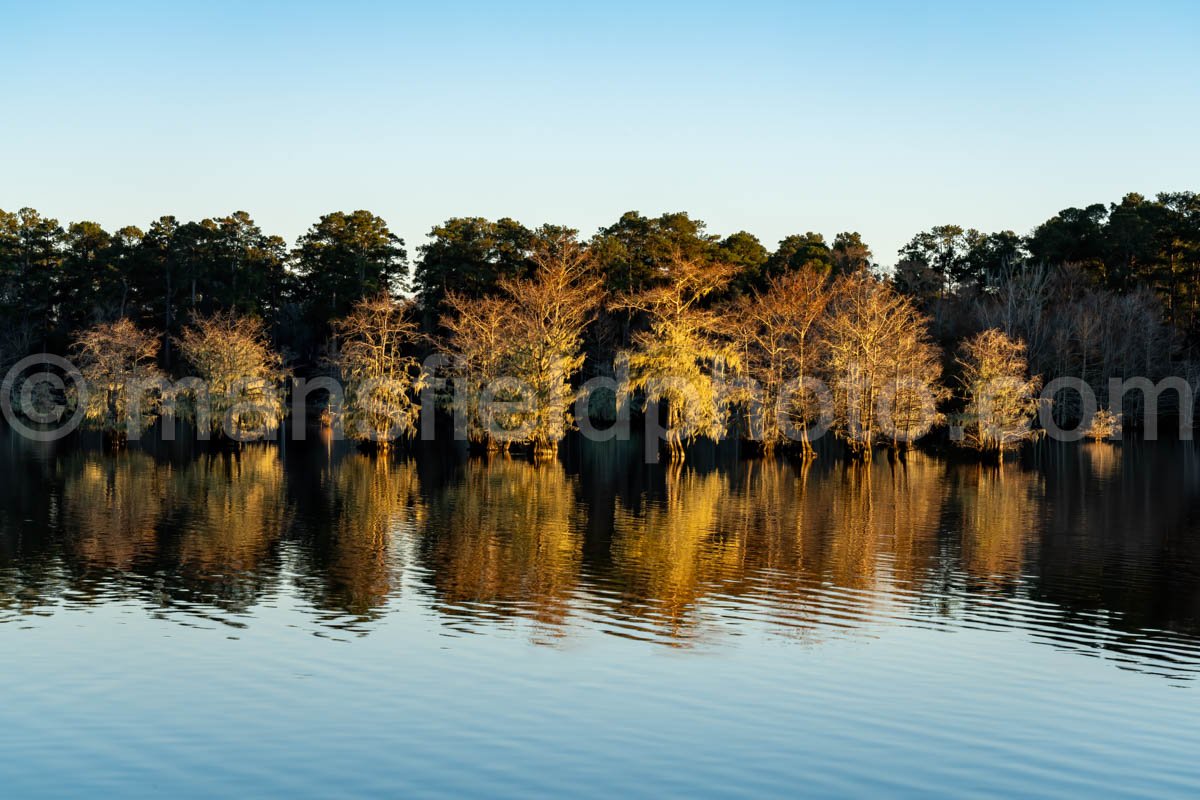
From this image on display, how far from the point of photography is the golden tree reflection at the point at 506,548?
65.8 feet

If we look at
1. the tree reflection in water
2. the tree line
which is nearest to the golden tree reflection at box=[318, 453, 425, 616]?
the tree reflection in water

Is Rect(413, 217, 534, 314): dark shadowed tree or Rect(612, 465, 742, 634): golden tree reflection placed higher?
Rect(413, 217, 534, 314): dark shadowed tree

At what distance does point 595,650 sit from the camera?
16250 mm

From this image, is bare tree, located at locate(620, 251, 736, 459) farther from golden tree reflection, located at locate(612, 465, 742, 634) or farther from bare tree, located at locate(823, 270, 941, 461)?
golden tree reflection, located at locate(612, 465, 742, 634)

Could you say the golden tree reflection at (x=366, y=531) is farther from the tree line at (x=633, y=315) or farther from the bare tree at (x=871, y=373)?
the bare tree at (x=871, y=373)

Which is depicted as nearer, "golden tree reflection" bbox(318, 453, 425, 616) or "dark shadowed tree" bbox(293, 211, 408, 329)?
"golden tree reflection" bbox(318, 453, 425, 616)

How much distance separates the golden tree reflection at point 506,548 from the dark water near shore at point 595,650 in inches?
5.1

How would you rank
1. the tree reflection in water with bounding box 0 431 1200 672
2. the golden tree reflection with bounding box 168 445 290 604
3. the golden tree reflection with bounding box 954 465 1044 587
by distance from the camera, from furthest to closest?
1. the golden tree reflection with bounding box 954 465 1044 587
2. the golden tree reflection with bounding box 168 445 290 604
3. the tree reflection in water with bounding box 0 431 1200 672

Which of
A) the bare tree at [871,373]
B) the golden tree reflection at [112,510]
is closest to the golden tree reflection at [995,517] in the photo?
the bare tree at [871,373]

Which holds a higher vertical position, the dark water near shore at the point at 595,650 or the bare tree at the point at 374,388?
the bare tree at the point at 374,388

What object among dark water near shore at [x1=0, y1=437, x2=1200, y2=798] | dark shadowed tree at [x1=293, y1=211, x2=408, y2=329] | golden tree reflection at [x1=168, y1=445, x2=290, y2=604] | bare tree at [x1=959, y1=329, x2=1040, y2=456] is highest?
dark shadowed tree at [x1=293, y1=211, x2=408, y2=329]

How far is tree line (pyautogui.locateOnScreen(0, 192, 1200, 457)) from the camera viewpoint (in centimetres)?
5722

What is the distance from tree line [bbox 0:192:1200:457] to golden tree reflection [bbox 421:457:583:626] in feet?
51.5

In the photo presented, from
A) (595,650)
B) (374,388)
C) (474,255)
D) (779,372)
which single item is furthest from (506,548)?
(474,255)
